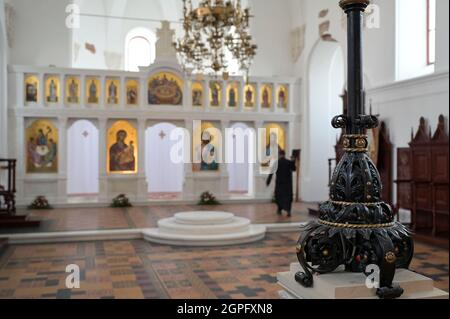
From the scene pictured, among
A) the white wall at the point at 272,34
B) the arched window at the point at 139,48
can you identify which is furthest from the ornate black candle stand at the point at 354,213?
the arched window at the point at 139,48

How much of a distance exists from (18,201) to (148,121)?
493 centimetres

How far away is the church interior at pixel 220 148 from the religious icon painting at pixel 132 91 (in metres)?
0.04

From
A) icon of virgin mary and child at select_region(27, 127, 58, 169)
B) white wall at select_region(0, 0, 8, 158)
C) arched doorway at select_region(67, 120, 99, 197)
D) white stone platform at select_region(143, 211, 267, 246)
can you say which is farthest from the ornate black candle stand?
arched doorway at select_region(67, 120, 99, 197)

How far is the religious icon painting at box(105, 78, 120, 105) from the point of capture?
16922 millimetres

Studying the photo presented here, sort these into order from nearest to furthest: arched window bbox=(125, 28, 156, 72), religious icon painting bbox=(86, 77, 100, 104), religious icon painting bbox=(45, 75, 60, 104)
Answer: religious icon painting bbox=(45, 75, 60, 104) < religious icon painting bbox=(86, 77, 100, 104) < arched window bbox=(125, 28, 156, 72)

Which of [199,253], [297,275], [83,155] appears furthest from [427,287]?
[83,155]

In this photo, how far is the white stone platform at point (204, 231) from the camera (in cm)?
996

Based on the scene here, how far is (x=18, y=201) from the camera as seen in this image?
16.0 m

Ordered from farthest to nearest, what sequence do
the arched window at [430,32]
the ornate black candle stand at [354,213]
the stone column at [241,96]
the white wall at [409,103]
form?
the stone column at [241,96] < the arched window at [430,32] < the white wall at [409,103] < the ornate black candle stand at [354,213]

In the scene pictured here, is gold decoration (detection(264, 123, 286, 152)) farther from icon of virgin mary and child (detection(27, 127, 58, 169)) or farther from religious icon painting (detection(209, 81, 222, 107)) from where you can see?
icon of virgin mary and child (detection(27, 127, 58, 169))

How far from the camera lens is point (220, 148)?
18.1 meters

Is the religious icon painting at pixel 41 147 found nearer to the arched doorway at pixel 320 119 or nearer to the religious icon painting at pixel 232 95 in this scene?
the religious icon painting at pixel 232 95

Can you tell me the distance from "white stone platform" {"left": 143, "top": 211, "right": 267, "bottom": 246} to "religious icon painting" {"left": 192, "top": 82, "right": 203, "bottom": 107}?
7.30 meters

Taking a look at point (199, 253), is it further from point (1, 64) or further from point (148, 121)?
point (1, 64)
